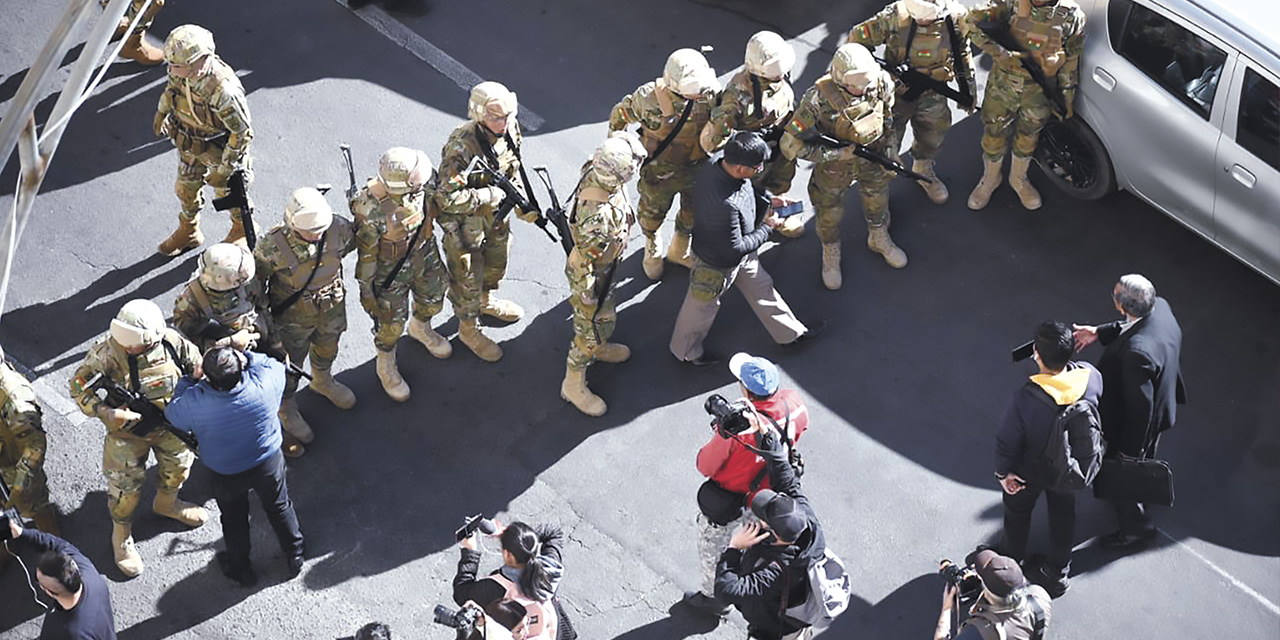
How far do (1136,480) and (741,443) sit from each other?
2.25 metres

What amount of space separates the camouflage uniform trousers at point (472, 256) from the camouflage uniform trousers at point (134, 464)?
1787 mm

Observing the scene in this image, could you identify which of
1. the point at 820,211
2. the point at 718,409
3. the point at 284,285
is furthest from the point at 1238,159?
the point at 284,285

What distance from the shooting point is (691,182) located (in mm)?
8758

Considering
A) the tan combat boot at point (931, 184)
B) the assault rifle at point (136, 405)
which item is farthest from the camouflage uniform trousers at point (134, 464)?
the tan combat boot at point (931, 184)

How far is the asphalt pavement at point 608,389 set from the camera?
7.63 m

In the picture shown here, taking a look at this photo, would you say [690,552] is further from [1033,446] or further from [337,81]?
[337,81]

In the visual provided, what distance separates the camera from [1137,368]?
714 cm

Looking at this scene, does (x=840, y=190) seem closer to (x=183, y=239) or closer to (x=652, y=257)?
(x=652, y=257)

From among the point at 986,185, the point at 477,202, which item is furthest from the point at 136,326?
the point at 986,185

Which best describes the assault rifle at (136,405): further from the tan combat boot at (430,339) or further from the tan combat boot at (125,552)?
the tan combat boot at (430,339)

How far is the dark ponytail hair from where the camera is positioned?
5988 mm

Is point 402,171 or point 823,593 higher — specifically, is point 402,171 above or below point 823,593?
above

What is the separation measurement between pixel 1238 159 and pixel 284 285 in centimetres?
552

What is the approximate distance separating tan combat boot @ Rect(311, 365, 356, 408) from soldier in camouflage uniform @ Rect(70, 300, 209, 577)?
100cm
